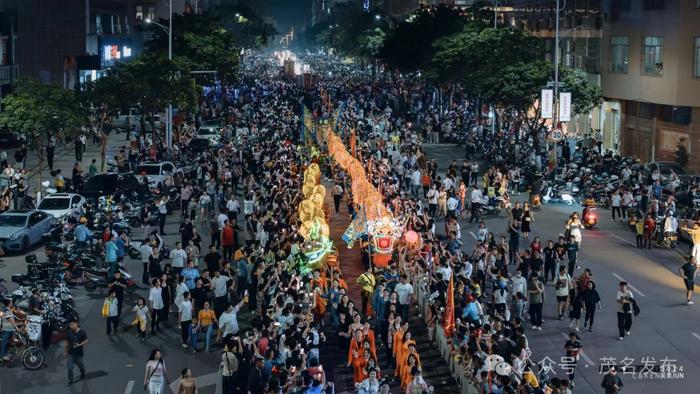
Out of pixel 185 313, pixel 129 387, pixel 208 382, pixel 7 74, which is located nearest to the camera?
pixel 129 387

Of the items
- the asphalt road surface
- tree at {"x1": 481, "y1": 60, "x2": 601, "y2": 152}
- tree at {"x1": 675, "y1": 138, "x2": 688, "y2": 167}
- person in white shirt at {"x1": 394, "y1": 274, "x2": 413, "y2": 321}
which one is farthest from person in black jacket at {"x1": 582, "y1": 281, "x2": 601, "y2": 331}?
tree at {"x1": 481, "y1": 60, "x2": 601, "y2": 152}

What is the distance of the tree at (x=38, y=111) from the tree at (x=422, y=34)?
44.4 m

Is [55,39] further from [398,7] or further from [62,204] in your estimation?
[398,7]

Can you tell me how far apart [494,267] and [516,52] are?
39615mm

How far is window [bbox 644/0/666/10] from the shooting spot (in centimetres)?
5572

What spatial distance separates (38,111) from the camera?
1768 inches

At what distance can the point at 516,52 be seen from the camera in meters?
65.4

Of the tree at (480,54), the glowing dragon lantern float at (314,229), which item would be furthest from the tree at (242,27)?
the glowing dragon lantern float at (314,229)

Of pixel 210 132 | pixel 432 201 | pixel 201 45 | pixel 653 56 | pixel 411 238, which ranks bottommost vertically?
pixel 411 238

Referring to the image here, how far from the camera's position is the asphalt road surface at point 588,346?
21547 millimetres

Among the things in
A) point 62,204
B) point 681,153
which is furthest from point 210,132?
point 62,204

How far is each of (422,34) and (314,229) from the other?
207 feet

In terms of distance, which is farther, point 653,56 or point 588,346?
point 653,56

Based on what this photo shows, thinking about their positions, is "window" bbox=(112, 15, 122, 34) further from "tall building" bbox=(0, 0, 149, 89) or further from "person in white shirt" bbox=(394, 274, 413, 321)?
"person in white shirt" bbox=(394, 274, 413, 321)
